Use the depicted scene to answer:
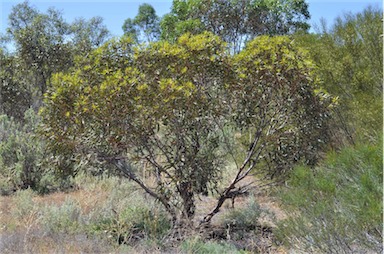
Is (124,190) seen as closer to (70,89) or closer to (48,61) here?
(70,89)

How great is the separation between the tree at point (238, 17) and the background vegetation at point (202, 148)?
10.0 meters

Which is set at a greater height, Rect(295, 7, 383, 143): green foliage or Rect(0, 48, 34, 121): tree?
Rect(0, 48, 34, 121): tree

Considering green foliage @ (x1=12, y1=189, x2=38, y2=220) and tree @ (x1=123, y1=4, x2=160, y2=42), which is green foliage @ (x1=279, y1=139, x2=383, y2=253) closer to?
green foliage @ (x1=12, y1=189, x2=38, y2=220)

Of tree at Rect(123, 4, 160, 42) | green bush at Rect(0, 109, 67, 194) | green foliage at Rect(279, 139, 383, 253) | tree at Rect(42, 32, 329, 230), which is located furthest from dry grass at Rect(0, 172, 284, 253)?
tree at Rect(123, 4, 160, 42)

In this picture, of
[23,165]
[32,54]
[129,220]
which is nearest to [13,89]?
[32,54]

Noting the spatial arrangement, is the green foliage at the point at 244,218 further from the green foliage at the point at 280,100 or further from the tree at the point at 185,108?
the green foliage at the point at 280,100

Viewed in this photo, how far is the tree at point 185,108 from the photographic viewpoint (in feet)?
16.6

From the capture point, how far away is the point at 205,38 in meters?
5.50

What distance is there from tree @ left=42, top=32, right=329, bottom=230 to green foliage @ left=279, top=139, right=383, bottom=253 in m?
1.49

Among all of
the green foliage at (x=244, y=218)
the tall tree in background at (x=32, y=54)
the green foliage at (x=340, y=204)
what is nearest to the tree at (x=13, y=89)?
the tall tree in background at (x=32, y=54)

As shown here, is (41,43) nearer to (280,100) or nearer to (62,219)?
(62,219)

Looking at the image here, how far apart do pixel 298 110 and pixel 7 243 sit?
11.5 feet

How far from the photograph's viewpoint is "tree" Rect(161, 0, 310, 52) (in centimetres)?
1708

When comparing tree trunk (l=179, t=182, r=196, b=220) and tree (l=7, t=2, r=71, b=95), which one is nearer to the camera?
tree trunk (l=179, t=182, r=196, b=220)
